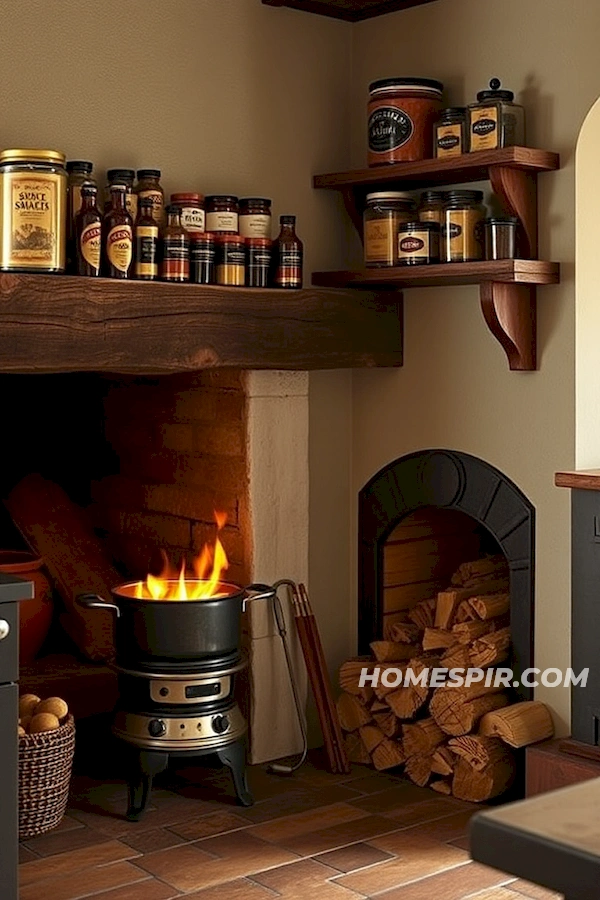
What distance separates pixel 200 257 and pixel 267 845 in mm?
1537

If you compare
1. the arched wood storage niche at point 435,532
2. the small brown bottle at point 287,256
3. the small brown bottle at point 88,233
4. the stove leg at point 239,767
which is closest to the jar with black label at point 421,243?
the small brown bottle at point 287,256

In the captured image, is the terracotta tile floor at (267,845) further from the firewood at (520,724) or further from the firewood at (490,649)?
the firewood at (490,649)

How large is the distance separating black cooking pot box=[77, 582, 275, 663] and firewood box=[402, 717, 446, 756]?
620 mm

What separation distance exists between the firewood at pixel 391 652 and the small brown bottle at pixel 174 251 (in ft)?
4.19

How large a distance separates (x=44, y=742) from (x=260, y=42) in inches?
80.7

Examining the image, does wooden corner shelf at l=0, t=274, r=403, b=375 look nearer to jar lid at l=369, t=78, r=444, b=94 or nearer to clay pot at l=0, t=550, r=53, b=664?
jar lid at l=369, t=78, r=444, b=94

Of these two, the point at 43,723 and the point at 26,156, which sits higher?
the point at 26,156

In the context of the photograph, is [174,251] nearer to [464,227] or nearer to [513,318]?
[464,227]

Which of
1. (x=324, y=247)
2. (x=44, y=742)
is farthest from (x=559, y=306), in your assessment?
(x=44, y=742)

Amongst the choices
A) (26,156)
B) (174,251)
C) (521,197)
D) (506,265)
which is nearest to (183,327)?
(174,251)

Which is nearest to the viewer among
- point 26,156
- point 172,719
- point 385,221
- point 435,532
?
point 26,156

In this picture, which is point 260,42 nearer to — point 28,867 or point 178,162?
point 178,162

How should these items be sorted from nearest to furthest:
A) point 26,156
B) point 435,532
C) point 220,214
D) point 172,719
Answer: point 26,156 → point 172,719 → point 220,214 → point 435,532

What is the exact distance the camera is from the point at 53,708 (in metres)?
3.41
